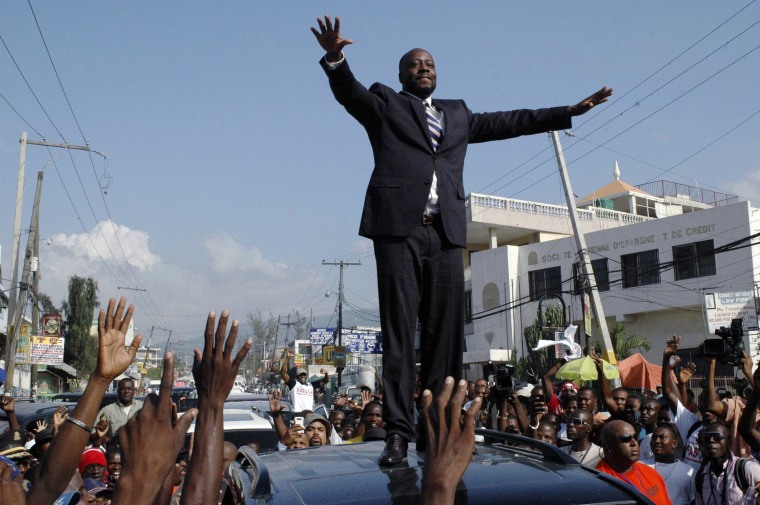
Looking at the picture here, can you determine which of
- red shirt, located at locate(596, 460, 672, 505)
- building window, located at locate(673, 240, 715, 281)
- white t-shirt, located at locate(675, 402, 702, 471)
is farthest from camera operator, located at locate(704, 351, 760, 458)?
building window, located at locate(673, 240, 715, 281)

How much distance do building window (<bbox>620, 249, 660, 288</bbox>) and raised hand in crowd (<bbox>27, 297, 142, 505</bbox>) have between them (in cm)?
3291

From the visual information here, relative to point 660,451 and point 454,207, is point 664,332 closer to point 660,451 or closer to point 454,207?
point 660,451

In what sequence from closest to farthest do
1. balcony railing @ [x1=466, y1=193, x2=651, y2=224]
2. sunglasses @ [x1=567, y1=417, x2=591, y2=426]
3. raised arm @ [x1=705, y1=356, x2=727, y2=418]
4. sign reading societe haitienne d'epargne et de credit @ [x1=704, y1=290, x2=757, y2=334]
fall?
sunglasses @ [x1=567, y1=417, x2=591, y2=426], raised arm @ [x1=705, y1=356, x2=727, y2=418], sign reading societe haitienne d'epargne et de credit @ [x1=704, y1=290, x2=757, y2=334], balcony railing @ [x1=466, y1=193, x2=651, y2=224]

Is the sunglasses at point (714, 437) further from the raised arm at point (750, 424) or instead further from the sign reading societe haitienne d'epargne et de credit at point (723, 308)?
the sign reading societe haitienne d'epargne et de credit at point (723, 308)

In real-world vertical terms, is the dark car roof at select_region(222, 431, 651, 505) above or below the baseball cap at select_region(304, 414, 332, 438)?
above

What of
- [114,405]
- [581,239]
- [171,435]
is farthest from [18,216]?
[171,435]

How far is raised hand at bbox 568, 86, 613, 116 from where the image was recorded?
415 cm

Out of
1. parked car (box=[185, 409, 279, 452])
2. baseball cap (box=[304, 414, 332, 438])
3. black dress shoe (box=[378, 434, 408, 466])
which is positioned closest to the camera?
black dress shoe (box=[378, 434, 408, 466])

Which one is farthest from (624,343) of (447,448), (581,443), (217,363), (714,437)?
(447,448)

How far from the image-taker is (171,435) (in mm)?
2107

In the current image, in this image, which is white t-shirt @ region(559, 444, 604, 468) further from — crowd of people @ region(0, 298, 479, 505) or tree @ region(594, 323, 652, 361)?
tree @ region(594, 323, 652, 361)

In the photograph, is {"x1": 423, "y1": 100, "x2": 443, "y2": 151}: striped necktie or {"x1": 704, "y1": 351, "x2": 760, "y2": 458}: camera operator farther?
{"x1": 704, "y1": 351, "x2": 760, "y2": 458}: camera operator

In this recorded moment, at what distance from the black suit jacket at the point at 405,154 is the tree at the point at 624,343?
29343 millimetres

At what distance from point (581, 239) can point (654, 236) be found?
9.93 meters
